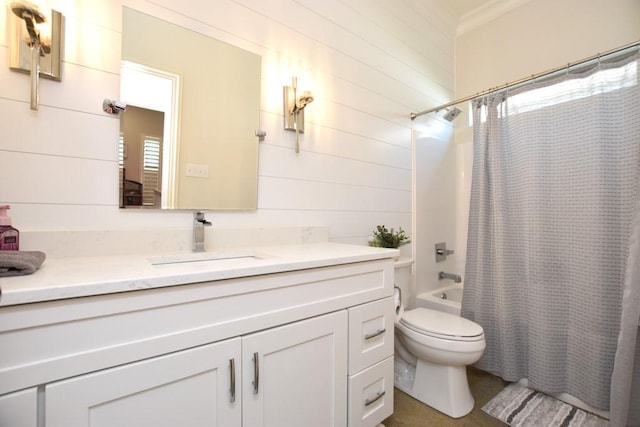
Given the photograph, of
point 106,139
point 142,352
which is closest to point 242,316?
point 142,352

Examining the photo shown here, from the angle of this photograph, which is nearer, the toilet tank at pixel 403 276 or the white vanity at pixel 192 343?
the white vanity at pixel 192 343

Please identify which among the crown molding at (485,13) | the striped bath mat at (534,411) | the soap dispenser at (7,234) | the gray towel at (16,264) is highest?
the crown molding at (485,13)

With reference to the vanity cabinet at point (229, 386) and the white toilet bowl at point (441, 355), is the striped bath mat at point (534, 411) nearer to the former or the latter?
the white toilet bowl at point (441, 355)

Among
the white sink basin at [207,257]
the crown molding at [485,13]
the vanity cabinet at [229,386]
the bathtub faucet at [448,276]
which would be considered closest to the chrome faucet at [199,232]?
the white sink basin at [207,257]

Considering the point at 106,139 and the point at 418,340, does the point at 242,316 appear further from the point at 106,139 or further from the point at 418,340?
the point at 418,340

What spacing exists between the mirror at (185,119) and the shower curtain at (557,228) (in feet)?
5.07

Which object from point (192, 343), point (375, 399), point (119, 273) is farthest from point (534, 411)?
point (119, 273)

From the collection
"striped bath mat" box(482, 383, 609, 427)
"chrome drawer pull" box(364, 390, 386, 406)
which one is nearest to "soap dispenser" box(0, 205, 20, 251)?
"chrome drawer pull" box(364, 390, 386, 406)

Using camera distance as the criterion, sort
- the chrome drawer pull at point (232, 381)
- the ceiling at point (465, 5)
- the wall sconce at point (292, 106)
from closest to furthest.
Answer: the chrome drawer pull at point (232, 381)
the wall sconce at point (292, 106)
the ceiling at point (465, 5)

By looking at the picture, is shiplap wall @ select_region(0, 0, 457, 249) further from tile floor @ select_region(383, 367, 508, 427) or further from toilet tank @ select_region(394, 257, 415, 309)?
tile floor @ select_region(383, 367, 508, 427)

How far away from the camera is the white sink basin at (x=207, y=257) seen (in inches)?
44.1

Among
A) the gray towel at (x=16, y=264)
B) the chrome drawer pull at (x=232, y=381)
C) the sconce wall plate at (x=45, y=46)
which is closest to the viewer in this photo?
the gray towel at (x=16, y=264)

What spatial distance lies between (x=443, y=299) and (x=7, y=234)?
2445 millimetres

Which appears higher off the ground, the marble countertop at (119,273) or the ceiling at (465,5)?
the ceiling at (465,5)
